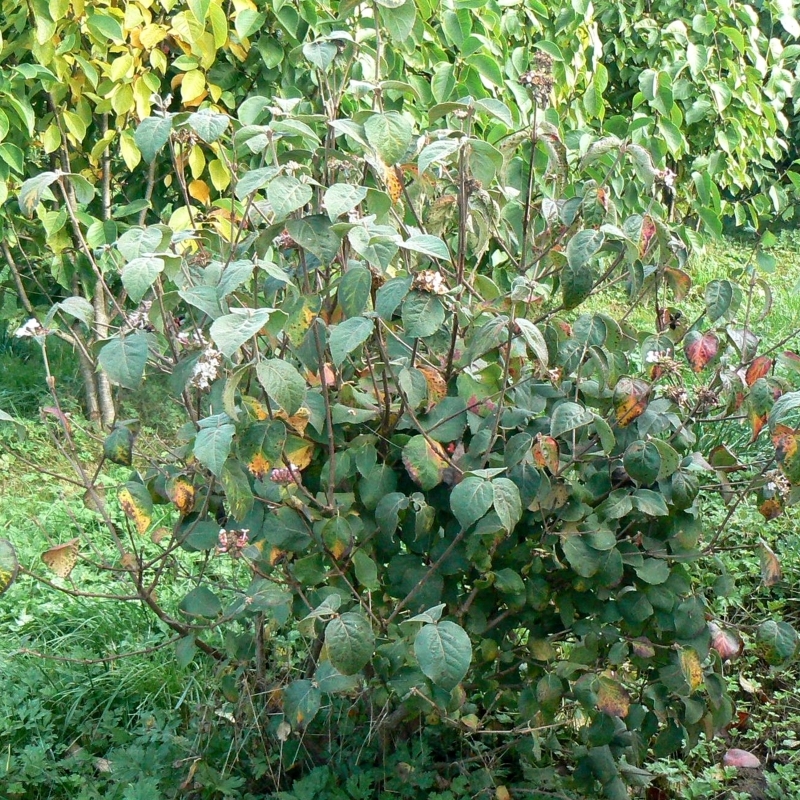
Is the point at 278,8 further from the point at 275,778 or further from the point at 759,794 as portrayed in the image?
the point at 759,794

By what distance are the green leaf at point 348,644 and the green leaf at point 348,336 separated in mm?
419

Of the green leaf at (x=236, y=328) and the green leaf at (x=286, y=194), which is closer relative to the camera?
the green leaf at (x=236, y=328)

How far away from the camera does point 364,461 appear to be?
183 cm

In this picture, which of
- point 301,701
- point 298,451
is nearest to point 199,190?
point 298,451

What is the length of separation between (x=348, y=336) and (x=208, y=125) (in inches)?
17.3

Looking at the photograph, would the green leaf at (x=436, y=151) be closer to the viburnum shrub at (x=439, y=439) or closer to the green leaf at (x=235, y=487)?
the viburnum shrub at (x=439, y=439)

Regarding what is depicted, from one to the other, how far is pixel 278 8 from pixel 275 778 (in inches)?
100

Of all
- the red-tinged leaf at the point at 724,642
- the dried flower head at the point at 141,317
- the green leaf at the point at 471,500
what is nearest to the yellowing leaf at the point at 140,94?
the dried flower head at the point at 141,317

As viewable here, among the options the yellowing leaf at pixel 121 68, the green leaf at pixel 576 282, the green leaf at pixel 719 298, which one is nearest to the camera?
the green leaf at pixel 576 282

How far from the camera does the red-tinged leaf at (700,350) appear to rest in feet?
6.34

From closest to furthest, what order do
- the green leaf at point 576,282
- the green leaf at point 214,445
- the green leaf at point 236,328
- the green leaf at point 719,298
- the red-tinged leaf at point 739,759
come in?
the green leaf at point 236,328 → the green leaf at point 214,445 → the green leaf at point 576,282 → the green leaf at point 719,298 → the red-tinged leaf at point 739,759

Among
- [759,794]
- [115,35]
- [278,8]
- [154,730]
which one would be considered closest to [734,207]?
[278,8]

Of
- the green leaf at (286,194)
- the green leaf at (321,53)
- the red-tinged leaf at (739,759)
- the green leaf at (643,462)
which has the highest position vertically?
the green leaf at (321,53)

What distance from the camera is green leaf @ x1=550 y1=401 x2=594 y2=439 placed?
1718 mm
